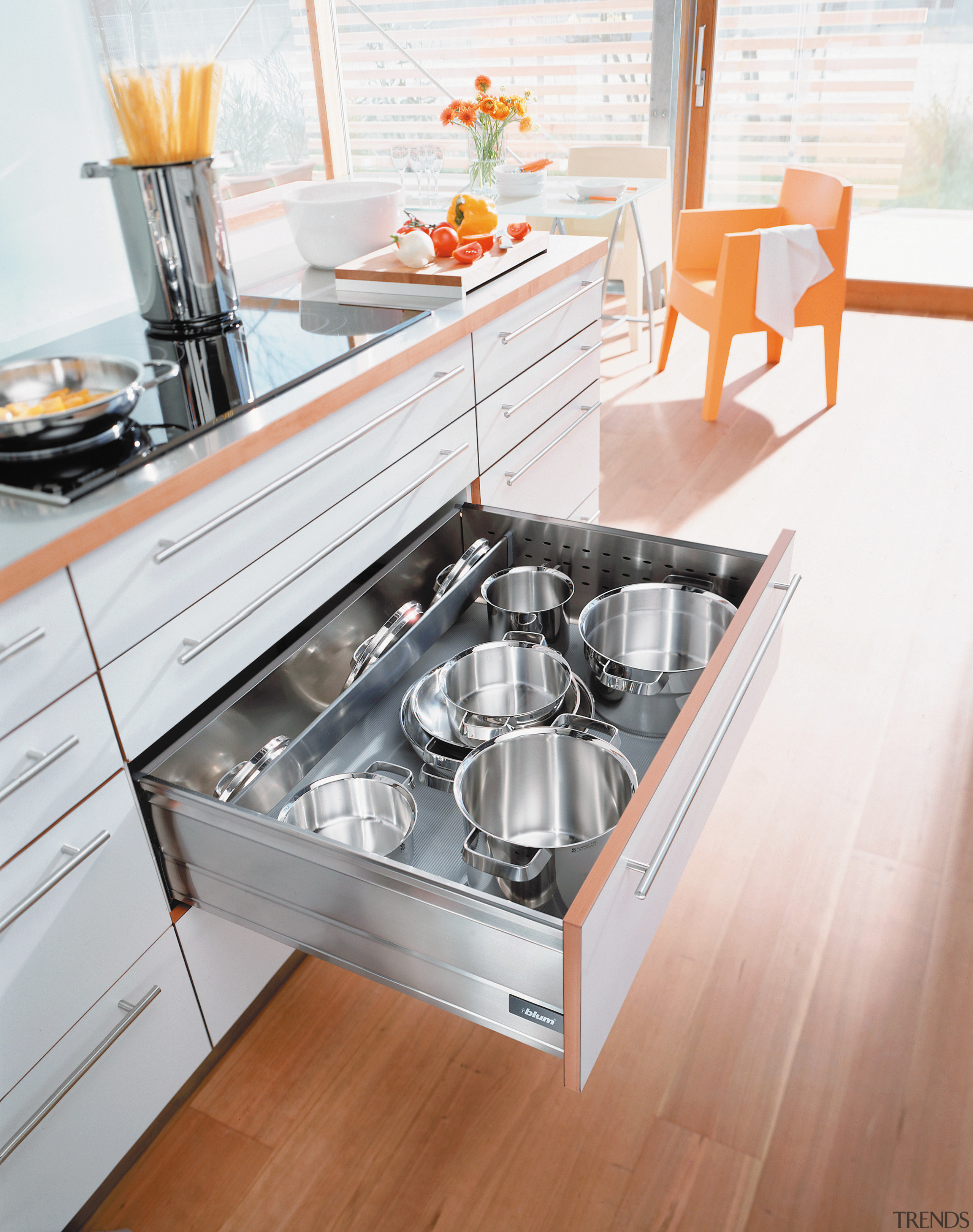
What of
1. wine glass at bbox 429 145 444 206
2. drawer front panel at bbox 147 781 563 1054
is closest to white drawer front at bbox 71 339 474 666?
drawer front panel at bbox 147 781 563 1054

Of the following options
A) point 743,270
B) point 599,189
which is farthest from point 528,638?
point 599,189

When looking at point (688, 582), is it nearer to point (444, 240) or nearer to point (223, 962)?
point (444, 240)

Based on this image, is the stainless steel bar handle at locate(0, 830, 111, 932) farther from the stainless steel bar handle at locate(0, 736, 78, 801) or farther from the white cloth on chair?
the white cloth on chair

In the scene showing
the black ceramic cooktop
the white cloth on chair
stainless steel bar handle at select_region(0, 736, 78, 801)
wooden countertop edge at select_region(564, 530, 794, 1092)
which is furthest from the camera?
the white cloth on chair

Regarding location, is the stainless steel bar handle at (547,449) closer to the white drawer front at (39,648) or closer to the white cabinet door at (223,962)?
the white cabinet door at (223,962)

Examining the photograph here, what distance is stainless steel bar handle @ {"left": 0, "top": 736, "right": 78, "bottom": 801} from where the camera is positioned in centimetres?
96

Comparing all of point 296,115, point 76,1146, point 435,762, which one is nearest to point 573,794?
point 435,762

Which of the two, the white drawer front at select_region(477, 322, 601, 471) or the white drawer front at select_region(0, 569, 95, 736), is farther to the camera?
the white drawer front at select_region(477, 322, 601, 471)

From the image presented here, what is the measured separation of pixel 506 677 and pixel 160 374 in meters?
0.67

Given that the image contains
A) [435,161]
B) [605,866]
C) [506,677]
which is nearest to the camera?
[605,866]

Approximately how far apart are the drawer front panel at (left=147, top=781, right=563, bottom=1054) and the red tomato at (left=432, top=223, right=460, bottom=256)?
1110mm

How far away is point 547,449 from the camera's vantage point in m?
Result: 2.11

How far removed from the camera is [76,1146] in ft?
3.77

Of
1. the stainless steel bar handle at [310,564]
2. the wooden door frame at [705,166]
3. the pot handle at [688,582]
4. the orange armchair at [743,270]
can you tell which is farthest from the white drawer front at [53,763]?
the wooden door frame at [705,166]
